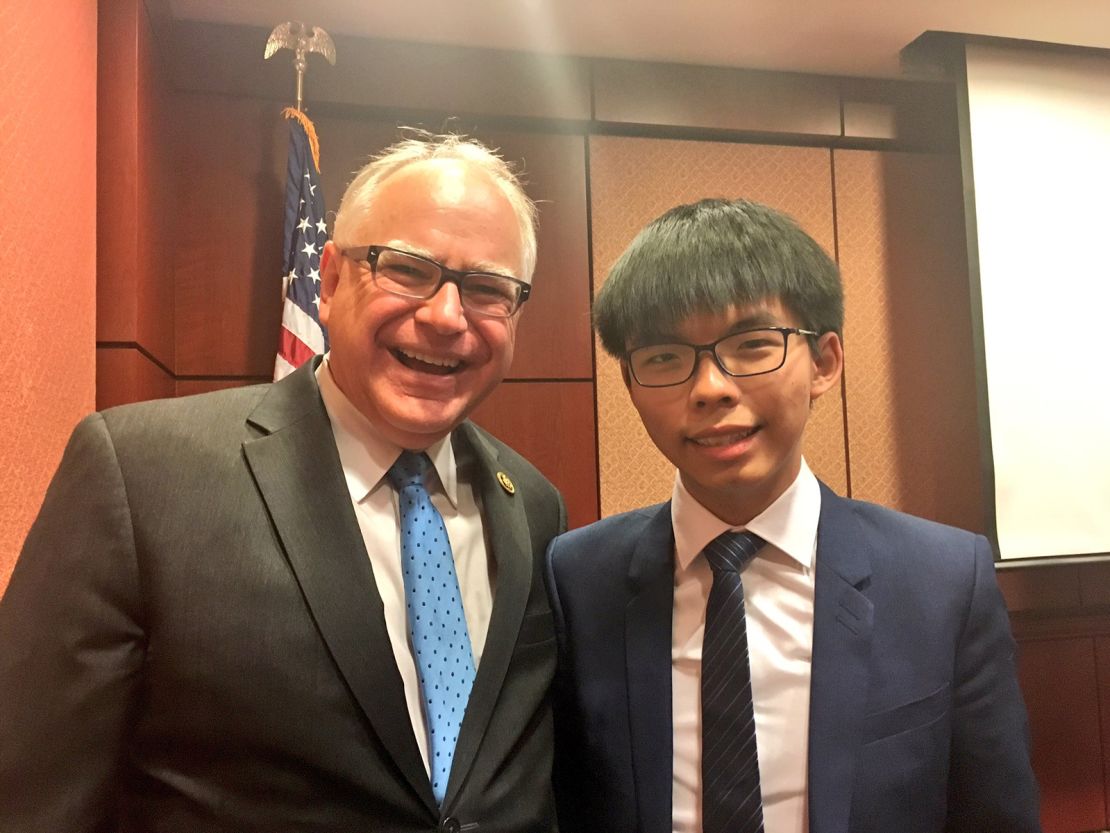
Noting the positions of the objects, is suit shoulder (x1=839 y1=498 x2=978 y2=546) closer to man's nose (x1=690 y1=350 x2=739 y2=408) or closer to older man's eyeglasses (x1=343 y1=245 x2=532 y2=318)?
man's nose (x1=690 y1=350 x2=739 y2=408)

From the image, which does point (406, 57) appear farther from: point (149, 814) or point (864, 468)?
point (149, 814)

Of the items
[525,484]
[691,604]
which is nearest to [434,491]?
[525,484]

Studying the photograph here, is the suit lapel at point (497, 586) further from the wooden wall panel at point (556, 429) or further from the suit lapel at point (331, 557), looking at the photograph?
the wooden wall panel at point (556, 429)

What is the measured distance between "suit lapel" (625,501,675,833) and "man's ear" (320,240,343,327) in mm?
670

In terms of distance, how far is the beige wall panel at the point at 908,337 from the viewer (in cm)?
376

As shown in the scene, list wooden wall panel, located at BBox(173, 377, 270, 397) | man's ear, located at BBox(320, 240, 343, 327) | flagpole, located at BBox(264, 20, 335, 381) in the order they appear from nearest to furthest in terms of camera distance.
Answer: man's ear, located at BBox(320, 240, 343, 327), flagpole, located at BBox(264, 20, 335, 381), wooden wall panel, located at BBox(173, 377, 270, 397)

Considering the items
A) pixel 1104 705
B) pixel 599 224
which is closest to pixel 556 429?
pixel 599 224

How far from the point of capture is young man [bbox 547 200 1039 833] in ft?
3.74

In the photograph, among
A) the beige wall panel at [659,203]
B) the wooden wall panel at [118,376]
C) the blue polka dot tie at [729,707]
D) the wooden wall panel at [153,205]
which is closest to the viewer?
the blue polka dot tie at [729,707]

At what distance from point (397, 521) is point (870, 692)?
0.75 m

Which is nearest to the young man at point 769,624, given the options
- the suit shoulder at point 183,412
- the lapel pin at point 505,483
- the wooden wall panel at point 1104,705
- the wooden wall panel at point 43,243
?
the lapel pin at point 505,483

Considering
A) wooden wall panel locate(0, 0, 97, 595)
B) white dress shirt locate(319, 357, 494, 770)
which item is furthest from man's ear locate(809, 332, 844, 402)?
wooden wall panel locate(0, 0, 97, 595)

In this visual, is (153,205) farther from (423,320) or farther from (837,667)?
(837,667)

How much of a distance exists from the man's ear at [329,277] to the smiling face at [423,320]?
0.03 metres
